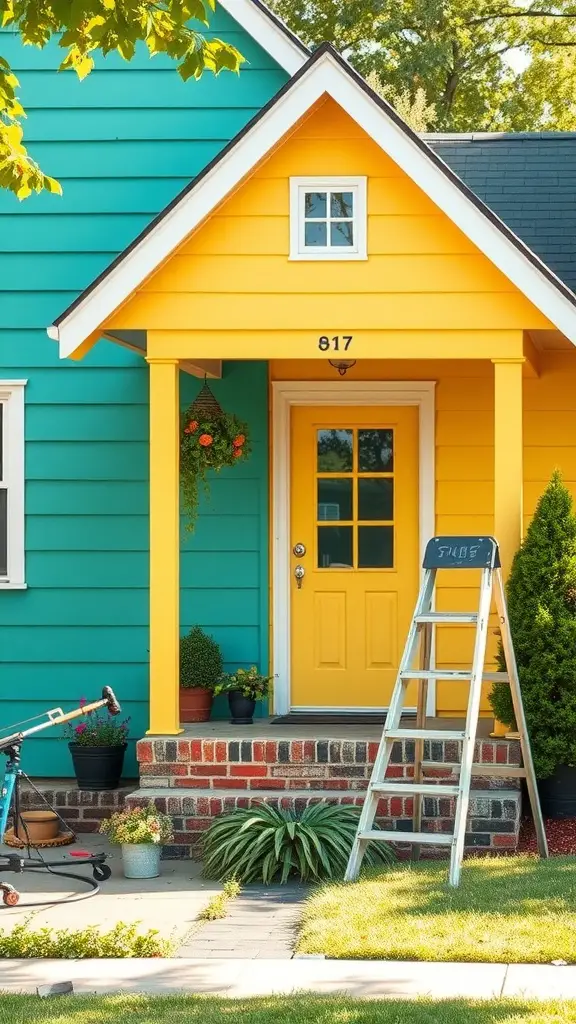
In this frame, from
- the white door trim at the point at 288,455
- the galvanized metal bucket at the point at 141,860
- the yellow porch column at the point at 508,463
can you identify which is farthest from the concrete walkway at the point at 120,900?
the white door trim at the point at 288,455

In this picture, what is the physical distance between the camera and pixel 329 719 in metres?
9.76

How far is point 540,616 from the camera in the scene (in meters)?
8.20

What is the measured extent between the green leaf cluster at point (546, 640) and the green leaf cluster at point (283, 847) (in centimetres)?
123

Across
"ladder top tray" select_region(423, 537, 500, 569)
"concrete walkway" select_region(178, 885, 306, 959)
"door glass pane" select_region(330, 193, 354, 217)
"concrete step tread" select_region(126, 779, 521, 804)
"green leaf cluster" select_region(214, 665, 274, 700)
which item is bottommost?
"concrete walkway" select_region(178, 885, 306, 959)

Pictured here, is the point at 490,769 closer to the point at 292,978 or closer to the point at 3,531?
the point at 292,978

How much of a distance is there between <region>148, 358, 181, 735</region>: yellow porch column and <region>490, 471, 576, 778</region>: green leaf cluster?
6.65 ft

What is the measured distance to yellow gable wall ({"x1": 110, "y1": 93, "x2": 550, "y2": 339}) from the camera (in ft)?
27.5

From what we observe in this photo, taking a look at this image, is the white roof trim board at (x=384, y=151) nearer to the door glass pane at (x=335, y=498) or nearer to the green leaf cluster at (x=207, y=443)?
the green leaf cluster at (x=207, y=443)

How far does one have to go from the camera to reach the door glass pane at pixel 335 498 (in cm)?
1026

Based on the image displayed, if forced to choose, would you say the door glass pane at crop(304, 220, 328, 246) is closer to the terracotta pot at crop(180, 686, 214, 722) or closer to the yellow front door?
the yellow front door

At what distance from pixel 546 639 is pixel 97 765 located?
3126 millimetres

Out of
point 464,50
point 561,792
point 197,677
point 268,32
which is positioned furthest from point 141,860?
point 464,50

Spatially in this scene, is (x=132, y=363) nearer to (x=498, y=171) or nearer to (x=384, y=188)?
(x=384, y=188)

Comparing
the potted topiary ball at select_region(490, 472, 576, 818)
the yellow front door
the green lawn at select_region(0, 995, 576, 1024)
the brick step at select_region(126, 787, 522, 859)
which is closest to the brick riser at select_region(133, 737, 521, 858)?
the brick step at select_region(126, 787, 522, 859)
